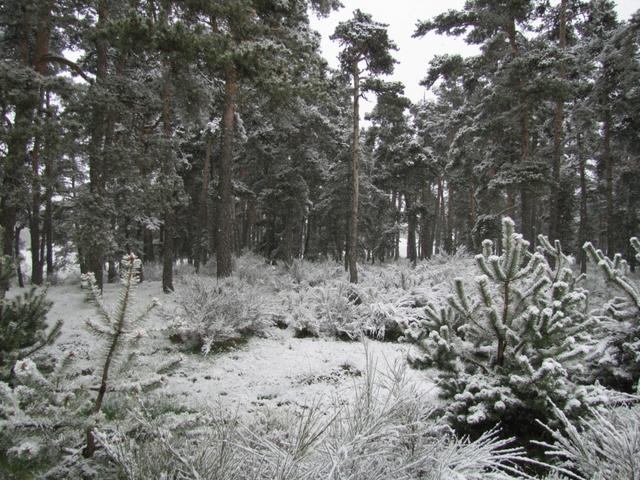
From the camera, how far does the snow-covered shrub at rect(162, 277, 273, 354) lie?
7559mm

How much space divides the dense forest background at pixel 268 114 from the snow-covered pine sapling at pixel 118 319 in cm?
743

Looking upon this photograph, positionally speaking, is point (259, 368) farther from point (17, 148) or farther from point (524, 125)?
point (524, 125)

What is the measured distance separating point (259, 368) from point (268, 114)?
9.35 metres

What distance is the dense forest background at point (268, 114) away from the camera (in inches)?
340

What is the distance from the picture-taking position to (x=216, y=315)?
7977 millimetres

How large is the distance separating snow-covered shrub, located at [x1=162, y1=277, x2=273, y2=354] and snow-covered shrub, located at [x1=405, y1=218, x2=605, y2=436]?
495cm

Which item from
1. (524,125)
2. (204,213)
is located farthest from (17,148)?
(524,125)

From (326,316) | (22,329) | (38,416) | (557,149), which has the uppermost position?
(557,149)

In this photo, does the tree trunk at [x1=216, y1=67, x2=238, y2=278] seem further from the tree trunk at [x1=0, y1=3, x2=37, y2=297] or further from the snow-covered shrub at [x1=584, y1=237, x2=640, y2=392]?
the snow-covered shrub at [x1=584, y1=237, x2=640, y2=392]

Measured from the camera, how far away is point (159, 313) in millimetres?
8203

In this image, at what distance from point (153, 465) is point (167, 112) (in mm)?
11415

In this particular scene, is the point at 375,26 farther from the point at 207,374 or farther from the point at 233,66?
the point at 207,374

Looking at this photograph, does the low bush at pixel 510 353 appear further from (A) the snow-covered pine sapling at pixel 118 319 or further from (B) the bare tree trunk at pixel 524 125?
(B) the bare tree trunk at pixel 524 125

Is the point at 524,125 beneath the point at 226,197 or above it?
above
